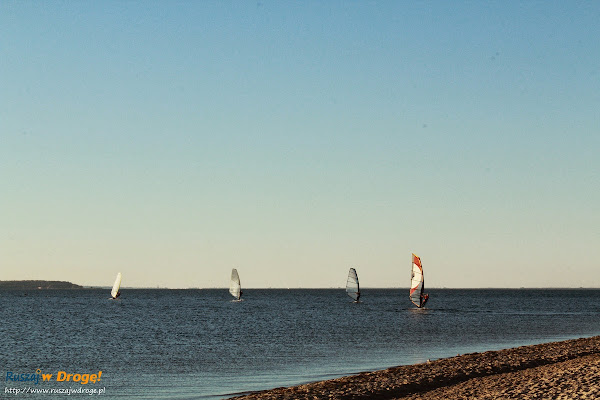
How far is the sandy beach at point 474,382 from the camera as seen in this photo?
21.0m

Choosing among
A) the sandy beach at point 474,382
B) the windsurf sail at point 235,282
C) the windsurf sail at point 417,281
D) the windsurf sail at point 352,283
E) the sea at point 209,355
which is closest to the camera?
the sandy beach at point 474,382

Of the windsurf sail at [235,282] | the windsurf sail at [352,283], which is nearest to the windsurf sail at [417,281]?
the windsurf sail at [352,283]

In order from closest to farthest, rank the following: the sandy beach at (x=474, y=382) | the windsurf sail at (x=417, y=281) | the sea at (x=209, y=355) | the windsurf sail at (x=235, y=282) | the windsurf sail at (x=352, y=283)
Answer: the sandy beach at (x=474, y=382) → the sea at (x=209, y=355) → the windsurf sail at (x=417, y=281) → the windsurf sail at (x=352, y=283) → the windsurf sail at (x=235, y=282)

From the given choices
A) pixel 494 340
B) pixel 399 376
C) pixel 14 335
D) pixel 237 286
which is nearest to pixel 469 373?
pixel 399 376

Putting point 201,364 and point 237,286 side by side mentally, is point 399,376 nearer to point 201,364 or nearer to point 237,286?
point 201,364

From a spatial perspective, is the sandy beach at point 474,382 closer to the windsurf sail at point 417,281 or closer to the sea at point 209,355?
the sea at point 209,355

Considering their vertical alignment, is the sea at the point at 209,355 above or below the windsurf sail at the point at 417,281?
below

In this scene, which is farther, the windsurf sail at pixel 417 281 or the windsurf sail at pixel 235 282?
the windsurf sail at pixel 235 282

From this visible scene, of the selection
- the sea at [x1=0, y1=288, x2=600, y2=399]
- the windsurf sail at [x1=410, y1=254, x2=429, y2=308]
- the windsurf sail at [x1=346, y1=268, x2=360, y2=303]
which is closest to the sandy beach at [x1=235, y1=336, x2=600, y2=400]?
the sea at [x1=0, y1=288, x2=600, y2=399]

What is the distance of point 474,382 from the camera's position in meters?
24.0

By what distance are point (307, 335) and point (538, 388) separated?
35203mm

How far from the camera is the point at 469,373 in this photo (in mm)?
26266

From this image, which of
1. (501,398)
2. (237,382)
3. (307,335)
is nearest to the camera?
(501,398)

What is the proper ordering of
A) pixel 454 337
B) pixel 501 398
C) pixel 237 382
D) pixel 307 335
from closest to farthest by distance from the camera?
pixel 501 398
pixel 237 382
pixel 454 337
pixel 307 335
